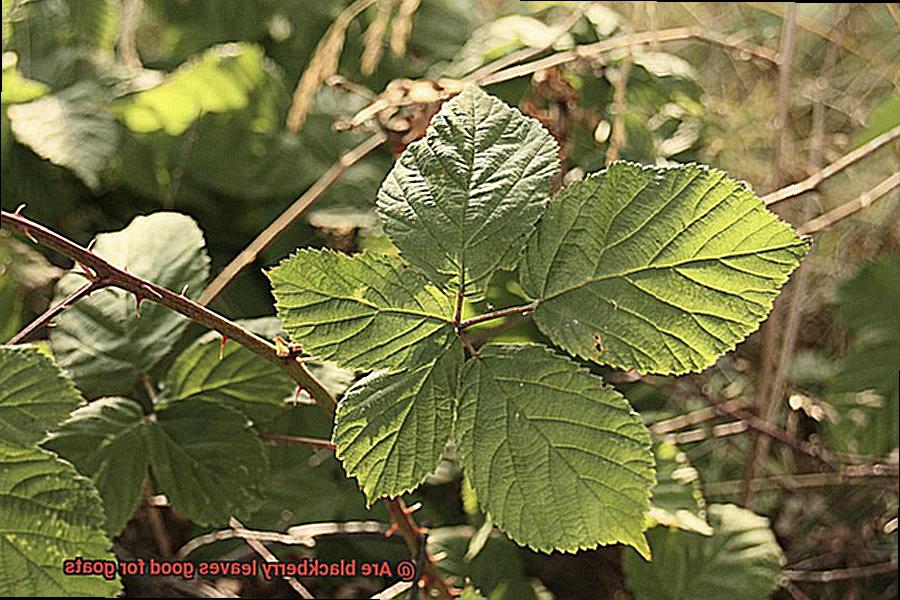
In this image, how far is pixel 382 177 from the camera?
94 cm

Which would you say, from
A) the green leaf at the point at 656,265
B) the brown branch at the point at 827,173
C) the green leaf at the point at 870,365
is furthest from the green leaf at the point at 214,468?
the green leaf at the point at 870,365

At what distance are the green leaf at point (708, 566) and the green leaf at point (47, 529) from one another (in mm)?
366

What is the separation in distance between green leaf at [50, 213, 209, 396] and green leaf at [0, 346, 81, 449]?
0.13 meters

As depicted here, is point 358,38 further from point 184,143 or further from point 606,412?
point 606,412

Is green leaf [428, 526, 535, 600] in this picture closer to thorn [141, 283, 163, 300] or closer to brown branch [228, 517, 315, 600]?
brown branch [228, 517, 315, 600]

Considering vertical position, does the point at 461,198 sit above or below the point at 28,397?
above

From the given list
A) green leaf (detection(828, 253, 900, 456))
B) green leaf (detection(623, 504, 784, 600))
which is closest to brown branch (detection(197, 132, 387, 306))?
green leaf (detection(623, 504, 784, 600))

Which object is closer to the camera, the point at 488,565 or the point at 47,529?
the point at 47,529

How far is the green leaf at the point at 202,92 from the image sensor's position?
36.8 inches

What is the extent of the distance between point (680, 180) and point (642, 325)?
2.8 inches

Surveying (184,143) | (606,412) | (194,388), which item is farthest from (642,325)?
(184,143)

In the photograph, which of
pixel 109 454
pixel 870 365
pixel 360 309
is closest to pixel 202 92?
pixel 109 454

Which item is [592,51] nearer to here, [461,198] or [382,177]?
[382,177]

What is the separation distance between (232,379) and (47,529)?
0.15 meters
